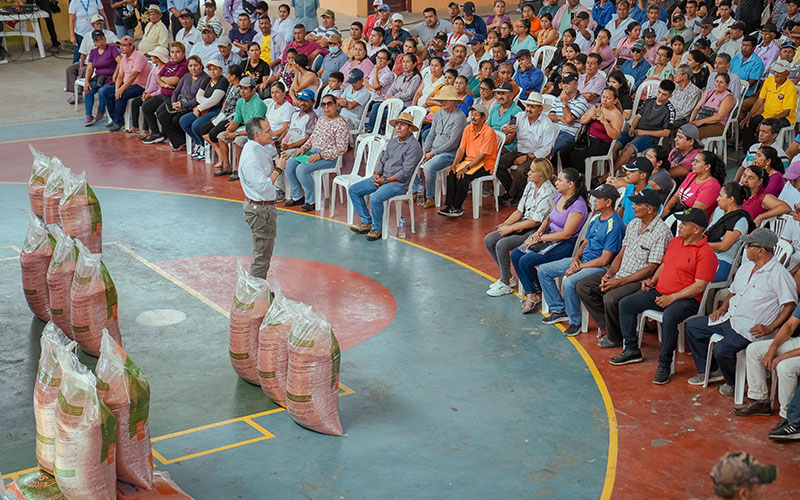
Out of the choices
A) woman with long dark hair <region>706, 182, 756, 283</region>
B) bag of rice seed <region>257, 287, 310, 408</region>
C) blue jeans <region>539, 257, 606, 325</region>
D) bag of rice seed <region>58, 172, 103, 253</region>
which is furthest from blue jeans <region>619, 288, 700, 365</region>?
bag of rice seed <region>58, 172, 103, 253</region>

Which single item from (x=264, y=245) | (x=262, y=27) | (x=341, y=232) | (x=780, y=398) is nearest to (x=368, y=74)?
(x=262, y=27)

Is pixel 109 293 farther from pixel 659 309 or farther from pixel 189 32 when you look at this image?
pixel 189 32

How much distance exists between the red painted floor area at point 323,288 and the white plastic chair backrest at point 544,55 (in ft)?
22.4

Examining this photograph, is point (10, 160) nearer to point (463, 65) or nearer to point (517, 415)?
point (463, 65)

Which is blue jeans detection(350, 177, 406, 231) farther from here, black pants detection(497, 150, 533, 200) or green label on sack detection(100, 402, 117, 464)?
green label on sack detection(100, 402, 117, 464)

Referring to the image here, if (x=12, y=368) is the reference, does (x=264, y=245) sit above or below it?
above

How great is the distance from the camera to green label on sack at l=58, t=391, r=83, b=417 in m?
5.50

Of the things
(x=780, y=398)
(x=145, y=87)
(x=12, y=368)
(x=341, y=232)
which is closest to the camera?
(x=780, y=398)

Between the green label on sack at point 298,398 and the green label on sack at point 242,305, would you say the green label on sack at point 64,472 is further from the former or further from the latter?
the green label on sack at point 242,305

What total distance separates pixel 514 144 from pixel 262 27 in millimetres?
6839

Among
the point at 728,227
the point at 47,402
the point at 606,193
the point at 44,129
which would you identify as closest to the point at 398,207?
the point at 606,193

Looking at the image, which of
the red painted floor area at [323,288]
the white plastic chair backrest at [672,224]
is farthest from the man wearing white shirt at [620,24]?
the red painted floor area at [323,288]

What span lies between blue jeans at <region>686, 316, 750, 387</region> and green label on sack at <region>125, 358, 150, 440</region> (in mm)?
4343

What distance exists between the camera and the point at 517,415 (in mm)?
7387
